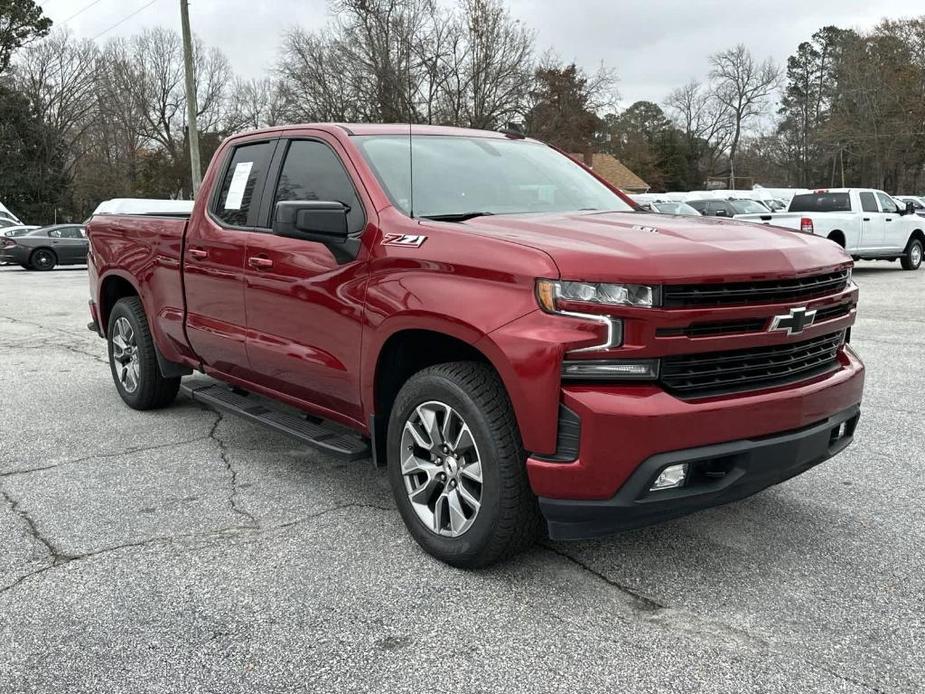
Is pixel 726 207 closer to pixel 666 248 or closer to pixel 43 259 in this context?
pixel 43 259

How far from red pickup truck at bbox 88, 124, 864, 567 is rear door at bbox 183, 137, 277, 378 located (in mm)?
23

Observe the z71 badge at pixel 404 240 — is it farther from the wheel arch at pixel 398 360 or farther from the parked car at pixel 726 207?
the parked car at pixel 726 207

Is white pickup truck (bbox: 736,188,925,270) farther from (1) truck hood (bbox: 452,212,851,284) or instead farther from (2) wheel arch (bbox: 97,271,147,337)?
(1) truck hood (bbox: 452,212,851,284)

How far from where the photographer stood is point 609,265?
292 centimetres

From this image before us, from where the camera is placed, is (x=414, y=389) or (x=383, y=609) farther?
(x=414, y=389)

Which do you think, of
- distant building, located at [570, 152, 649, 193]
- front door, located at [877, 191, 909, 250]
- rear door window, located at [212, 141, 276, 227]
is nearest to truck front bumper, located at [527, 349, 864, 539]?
rear door window, located at [212, 141, 276, 227]

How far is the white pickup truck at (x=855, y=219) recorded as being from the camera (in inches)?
696

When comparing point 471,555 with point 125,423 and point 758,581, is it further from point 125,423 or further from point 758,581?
point 125,423

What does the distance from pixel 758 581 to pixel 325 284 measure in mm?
2278

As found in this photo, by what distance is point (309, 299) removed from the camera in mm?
4047

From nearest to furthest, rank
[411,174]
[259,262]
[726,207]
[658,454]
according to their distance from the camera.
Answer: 1. [658,454]
2. [411,174]
3. [259,262]
4. [726,207]

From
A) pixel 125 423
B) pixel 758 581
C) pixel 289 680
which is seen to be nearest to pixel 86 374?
pixel 125 423

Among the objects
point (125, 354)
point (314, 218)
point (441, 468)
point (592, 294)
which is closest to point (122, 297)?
point (125, 354)

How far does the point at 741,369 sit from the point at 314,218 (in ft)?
6.19
